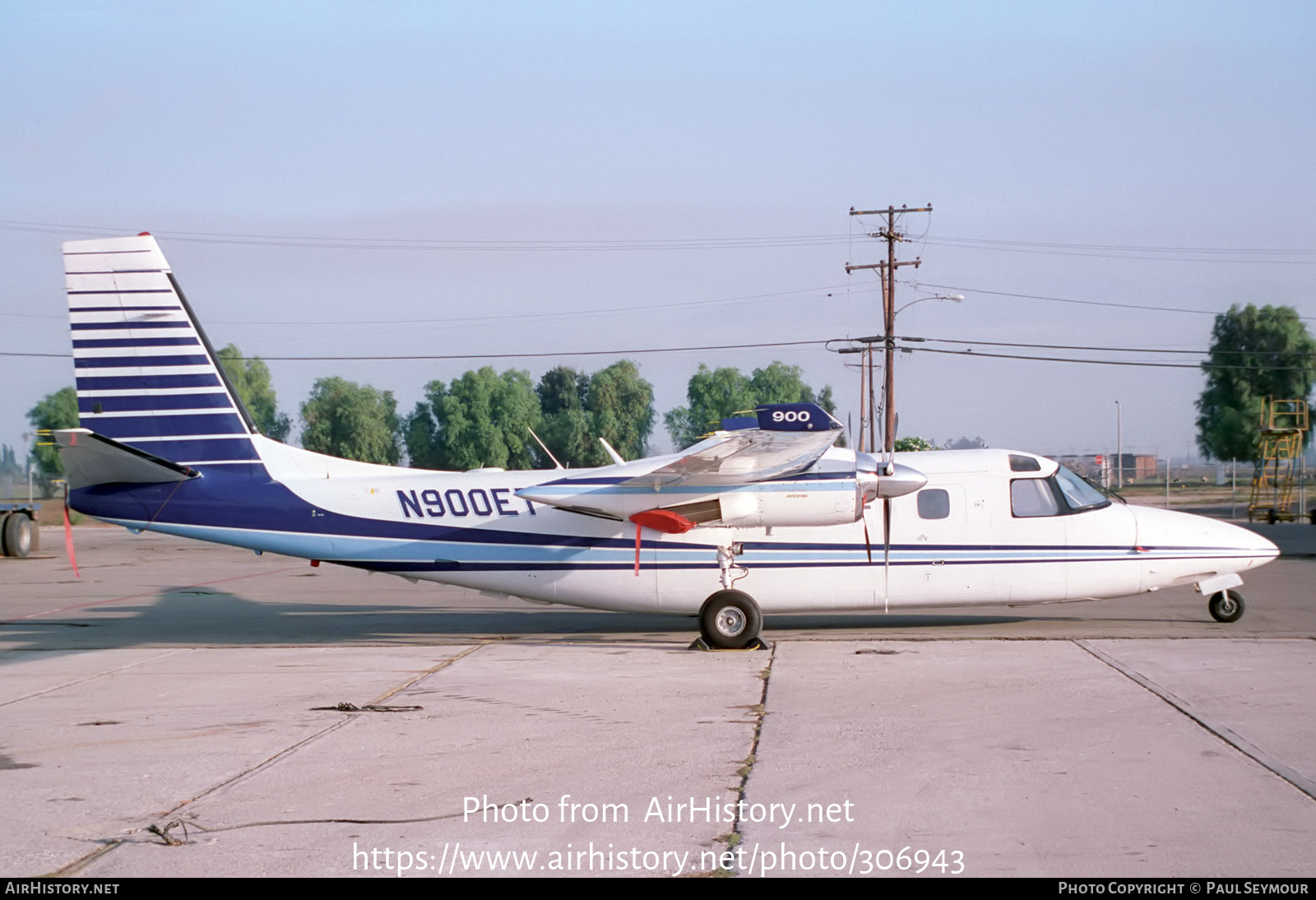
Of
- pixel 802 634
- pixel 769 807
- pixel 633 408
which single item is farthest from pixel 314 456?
pixel 633 408

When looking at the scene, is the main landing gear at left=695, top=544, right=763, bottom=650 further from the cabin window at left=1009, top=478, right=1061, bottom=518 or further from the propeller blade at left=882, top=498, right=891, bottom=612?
the cabin window at left=1009, top=478, right=1061, bottom=518

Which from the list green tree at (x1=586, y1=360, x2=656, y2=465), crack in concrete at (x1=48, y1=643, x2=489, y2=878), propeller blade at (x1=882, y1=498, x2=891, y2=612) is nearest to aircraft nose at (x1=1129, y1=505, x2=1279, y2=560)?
propeller blade at (x1=882, y1=498, x2=891, y2=612)

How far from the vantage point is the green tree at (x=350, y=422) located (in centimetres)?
8869

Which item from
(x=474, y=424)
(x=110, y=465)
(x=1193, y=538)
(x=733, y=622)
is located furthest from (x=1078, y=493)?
(x=474, y=424)

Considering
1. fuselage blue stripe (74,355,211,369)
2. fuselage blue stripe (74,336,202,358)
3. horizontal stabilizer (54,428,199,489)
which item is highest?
fuselage blue stripe (74,336,202,358)

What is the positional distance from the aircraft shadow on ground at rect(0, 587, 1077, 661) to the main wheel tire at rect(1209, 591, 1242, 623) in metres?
→ 1.88

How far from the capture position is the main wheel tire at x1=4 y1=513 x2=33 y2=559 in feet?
106

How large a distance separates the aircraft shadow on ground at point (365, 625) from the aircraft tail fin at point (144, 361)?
2760 millimetres

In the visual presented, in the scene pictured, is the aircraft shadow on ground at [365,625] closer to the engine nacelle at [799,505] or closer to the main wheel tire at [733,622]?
the main wheel tire at [733,622]

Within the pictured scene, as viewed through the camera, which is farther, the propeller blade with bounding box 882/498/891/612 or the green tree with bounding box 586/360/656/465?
the green tree with bounding box 586/360/656/465

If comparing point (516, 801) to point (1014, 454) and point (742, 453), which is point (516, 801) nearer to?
point (742, 453)

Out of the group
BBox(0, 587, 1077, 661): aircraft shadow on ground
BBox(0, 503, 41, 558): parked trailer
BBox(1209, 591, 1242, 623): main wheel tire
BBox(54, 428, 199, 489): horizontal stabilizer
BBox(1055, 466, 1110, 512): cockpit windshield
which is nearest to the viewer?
BBox(54, 428, 199, 489): horizontal stabilizer

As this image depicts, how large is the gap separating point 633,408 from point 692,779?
84.2 m

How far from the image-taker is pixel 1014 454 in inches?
573
